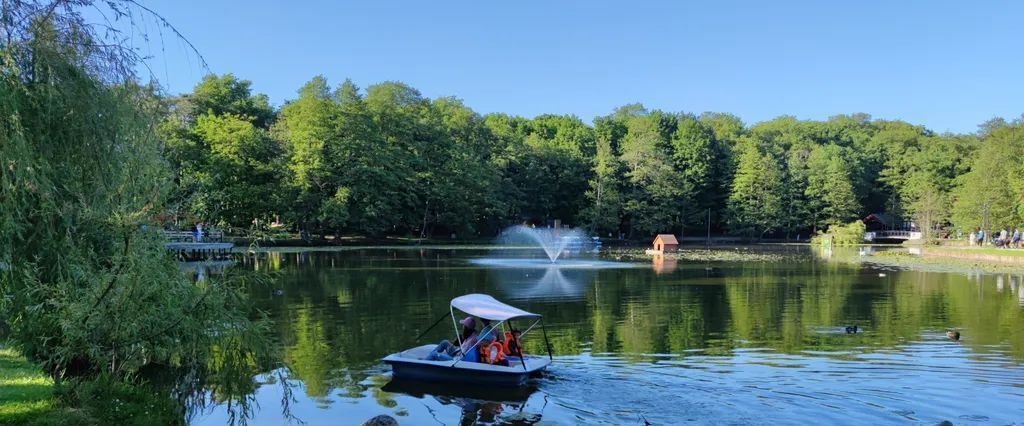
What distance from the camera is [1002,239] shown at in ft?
204

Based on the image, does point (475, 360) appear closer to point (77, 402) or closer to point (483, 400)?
point (483, 400)

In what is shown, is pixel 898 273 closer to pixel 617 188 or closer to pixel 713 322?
pixel 713 322

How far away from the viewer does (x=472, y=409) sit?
41.7ft

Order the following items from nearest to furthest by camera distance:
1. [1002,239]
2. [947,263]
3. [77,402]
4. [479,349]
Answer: [77,402]
[479,349]
[947,263]
[1002,239]

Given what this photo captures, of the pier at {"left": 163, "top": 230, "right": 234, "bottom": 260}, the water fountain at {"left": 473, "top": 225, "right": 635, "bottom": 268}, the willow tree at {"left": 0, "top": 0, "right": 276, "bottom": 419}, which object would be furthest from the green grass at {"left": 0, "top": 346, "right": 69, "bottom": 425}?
the water fountain at {"left": 473, "top": 225, "right": 635, "bottom": 268}

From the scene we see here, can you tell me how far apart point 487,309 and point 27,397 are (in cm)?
846

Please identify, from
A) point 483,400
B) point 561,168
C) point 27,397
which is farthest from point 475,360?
point 561,168

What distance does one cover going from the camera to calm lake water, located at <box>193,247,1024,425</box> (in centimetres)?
1241

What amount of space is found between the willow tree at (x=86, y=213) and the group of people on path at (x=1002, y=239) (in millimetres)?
67369

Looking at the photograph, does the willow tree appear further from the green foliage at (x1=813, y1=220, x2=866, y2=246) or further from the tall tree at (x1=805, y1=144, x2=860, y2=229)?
the tall tree at (x1=805, y1=144, x2=860, y2=229)

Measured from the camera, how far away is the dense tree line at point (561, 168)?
6144cm

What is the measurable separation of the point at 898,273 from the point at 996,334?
71.9ft

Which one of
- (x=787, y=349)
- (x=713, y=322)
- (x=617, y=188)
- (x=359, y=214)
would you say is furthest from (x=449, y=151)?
(x=787, y=349)

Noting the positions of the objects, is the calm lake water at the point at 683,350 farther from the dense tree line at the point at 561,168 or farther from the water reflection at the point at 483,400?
the dense tree line at the point at 561,168
